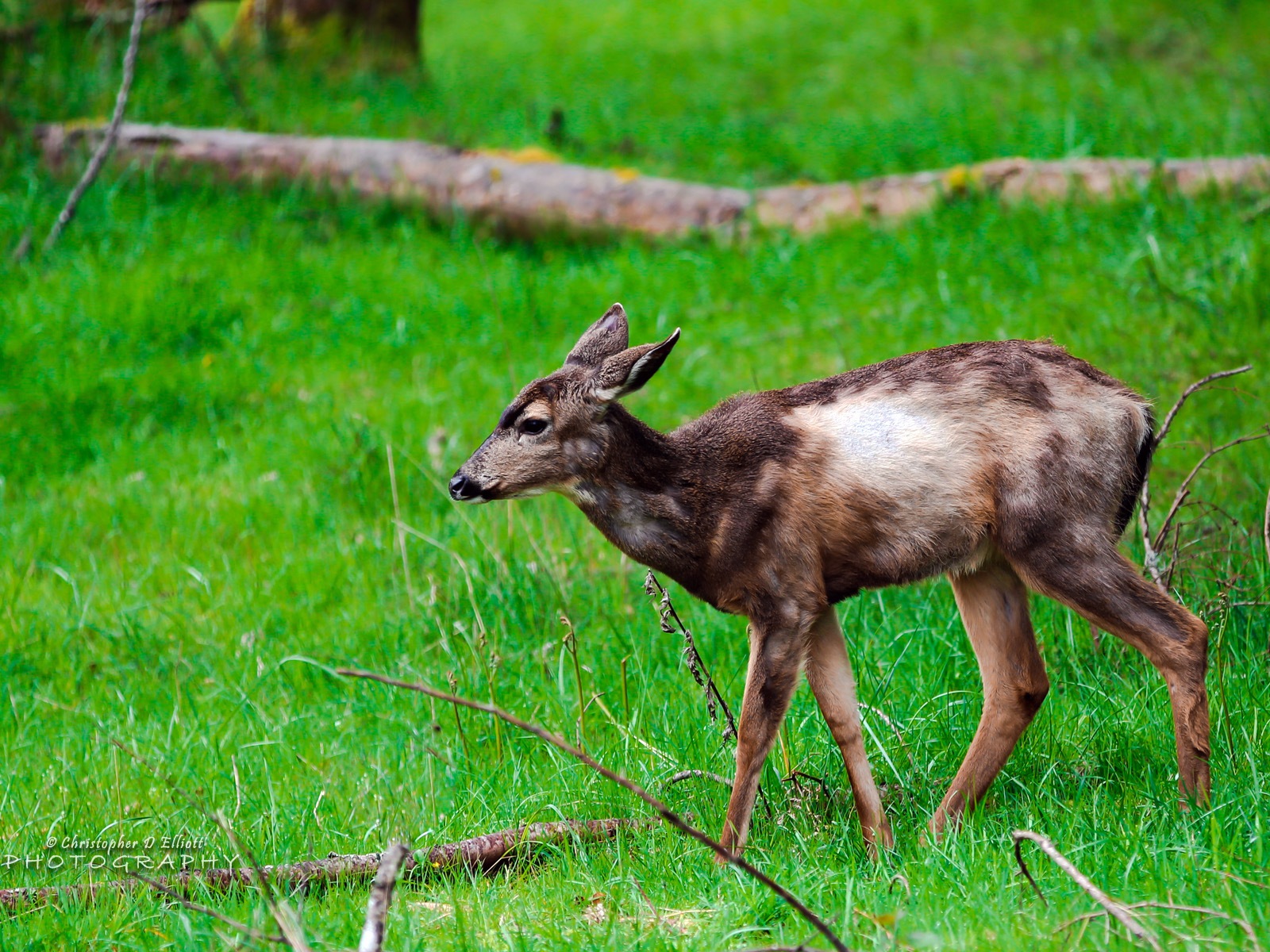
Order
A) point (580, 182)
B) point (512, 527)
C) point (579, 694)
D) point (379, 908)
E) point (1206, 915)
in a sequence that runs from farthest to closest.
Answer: point (580, 182)
point (512, 527)
point (579, 694)
point (1206, 915)
point (379, 908)

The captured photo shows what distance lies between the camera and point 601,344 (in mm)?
4328

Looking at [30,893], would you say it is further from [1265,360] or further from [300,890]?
[1265,360]

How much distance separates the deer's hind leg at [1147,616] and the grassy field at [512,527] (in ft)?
0.68

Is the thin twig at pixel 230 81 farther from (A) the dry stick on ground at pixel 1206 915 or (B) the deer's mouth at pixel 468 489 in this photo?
(A) the dry stick on ground at pixel 1206 915

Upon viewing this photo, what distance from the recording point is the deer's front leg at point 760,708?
394 cm

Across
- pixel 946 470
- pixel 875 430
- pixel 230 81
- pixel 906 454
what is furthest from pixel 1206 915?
pixel 230 81

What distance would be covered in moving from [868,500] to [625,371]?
0.82 metres

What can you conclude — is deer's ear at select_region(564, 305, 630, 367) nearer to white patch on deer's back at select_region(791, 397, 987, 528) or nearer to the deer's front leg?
white patch on deer's back at select_region(791, 397, 987, 528)

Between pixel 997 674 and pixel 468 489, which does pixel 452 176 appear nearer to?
pixel 468 489

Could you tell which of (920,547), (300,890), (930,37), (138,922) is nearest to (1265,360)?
(920,547)

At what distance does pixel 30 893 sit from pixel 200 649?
7.24 ft

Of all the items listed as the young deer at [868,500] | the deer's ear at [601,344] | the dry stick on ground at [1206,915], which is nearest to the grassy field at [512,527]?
the dry stick on ground at [1206,915]

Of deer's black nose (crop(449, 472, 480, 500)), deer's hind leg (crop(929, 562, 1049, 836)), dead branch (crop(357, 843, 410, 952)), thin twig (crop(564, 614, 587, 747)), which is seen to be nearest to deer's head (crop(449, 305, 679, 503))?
deer's black nose (crop(449, 472, 480, 500))

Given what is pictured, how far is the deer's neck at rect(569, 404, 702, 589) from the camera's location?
13.4 ft
